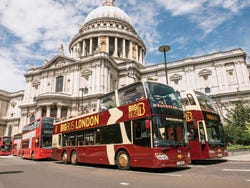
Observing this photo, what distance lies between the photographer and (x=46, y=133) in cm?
1877

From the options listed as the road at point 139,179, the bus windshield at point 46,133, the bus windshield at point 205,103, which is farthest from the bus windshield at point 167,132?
the bus windshield at point 46,133

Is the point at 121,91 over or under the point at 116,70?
under

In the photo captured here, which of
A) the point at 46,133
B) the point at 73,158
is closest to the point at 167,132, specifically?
the point at 73,158

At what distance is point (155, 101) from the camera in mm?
9680

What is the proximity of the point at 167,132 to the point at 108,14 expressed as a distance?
57.0 meters

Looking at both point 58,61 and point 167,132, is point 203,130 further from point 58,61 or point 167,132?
point 58,61

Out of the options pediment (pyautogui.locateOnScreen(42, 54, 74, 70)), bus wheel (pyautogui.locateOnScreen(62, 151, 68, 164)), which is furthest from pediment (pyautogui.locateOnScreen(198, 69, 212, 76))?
bus wheel (pyautogui.locateOnScreen(62, 151, 68, 164))

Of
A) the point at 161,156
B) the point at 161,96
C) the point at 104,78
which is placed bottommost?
the point at 161,156

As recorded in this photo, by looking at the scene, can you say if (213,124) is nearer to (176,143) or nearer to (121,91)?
(176,143)

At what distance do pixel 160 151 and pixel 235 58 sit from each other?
35149mm

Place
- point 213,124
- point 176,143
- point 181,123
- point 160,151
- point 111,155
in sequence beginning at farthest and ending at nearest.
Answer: point 213,124 → point 111,155 → point 181,123 → point 176,143 → point 160,151

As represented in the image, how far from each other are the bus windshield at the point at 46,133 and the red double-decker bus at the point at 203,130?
41.3 feet

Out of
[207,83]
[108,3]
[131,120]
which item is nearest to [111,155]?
[131,120]

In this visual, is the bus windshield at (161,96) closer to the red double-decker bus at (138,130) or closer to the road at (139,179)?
the red double-decker bus at (138,130)
